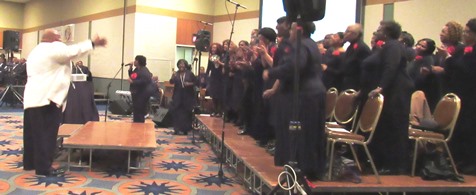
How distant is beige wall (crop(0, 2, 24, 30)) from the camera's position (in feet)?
67.7

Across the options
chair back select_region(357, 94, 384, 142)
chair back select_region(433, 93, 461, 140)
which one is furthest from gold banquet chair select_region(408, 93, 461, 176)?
chair back select_region(357, 94, 384, 142)

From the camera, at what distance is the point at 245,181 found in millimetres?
4418

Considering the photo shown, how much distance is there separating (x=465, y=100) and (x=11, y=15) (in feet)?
70.4

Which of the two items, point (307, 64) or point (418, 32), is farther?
point (418, 32)

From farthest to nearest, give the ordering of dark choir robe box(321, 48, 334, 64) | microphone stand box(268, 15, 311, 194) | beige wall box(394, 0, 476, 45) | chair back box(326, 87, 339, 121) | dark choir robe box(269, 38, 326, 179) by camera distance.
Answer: beige wall box(394, 0, 476, 45) < dark choir robe box(321, 48, 334, 64) < chair back box(326, 87, 339, 121) < dark choir robe box(269, 38, 326, 179) < microphone stand box(268, 15, 311, 194)

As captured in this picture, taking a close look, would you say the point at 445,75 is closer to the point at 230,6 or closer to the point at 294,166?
the point at 294,166

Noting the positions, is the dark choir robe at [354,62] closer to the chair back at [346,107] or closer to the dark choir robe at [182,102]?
the chair back at [346,107]

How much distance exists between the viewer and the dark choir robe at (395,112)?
12.7 ft

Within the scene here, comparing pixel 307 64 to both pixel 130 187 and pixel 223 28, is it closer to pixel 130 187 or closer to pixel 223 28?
pixel 130 187

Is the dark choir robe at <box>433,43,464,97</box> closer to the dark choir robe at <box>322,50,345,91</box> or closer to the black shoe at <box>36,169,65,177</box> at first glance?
the dark choir robe at <box>322,50,345,91</box>

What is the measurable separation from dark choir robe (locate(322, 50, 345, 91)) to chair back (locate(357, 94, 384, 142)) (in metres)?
1.17

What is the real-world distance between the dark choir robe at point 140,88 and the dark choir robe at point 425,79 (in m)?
4.46

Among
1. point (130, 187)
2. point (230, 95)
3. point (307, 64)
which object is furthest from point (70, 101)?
point (307, 64)

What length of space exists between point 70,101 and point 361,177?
15.2 feet
